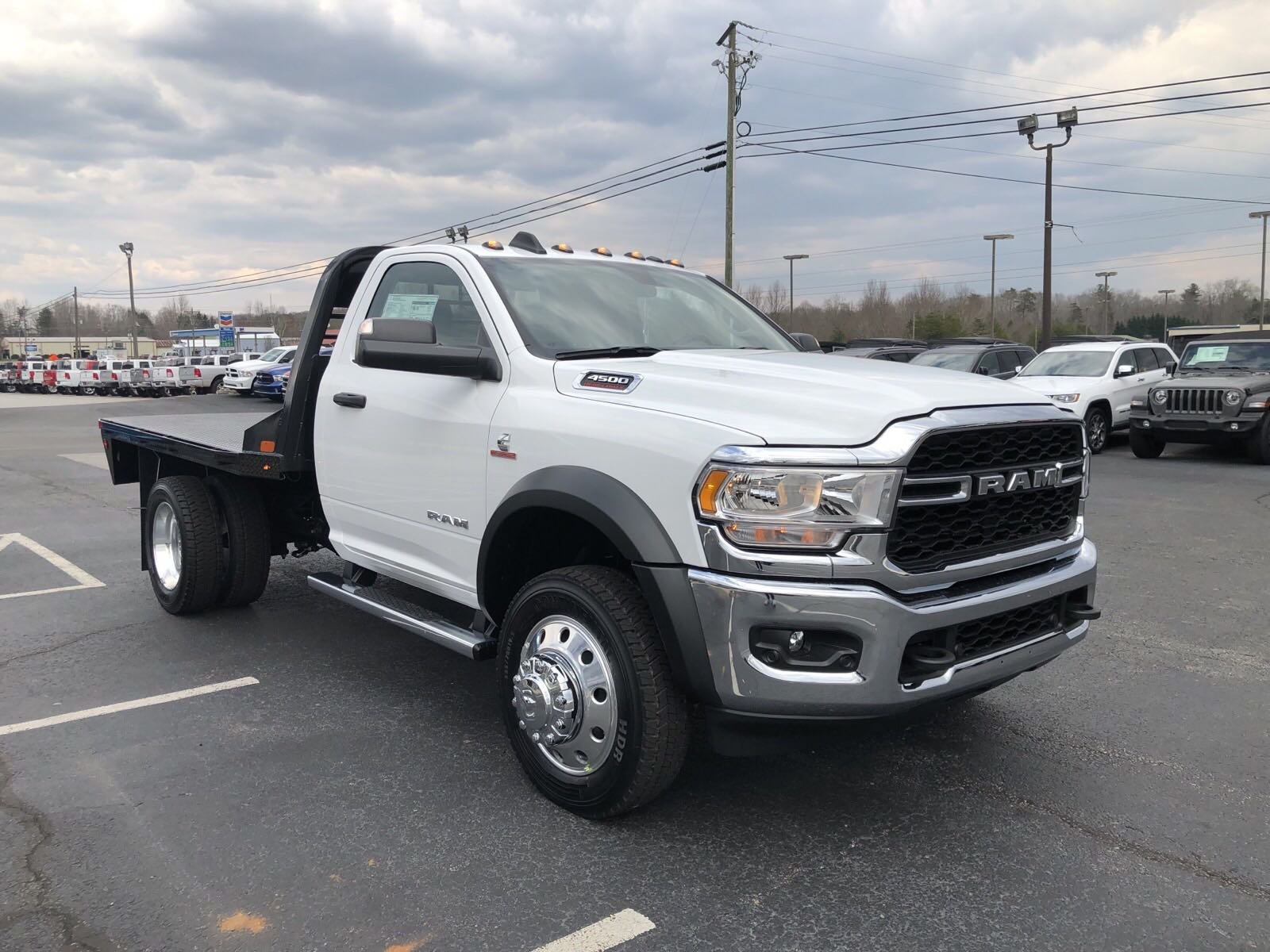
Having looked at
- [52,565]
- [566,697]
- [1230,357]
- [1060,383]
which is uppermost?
[1230,357]

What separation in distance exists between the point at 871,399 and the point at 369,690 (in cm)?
289

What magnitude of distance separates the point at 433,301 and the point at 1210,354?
48.4 feet

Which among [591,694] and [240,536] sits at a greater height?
[240,536]

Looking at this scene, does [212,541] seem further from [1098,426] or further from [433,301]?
[1098,426]

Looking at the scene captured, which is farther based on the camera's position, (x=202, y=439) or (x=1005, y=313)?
(x=1005, y=313)

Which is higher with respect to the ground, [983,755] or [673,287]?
[673,287]

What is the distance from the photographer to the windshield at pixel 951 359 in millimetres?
16750

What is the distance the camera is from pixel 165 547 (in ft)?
20.4

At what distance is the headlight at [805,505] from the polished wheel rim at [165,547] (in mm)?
4285

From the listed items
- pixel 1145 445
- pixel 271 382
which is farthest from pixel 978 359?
pixel 271 382

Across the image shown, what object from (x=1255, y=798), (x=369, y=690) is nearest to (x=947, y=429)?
(x=1255, y=798)

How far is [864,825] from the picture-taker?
11.3 ft

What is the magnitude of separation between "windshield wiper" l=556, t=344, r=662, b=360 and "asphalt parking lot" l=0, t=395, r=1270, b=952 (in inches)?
63.5

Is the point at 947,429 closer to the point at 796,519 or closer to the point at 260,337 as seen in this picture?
the point at 796,519
